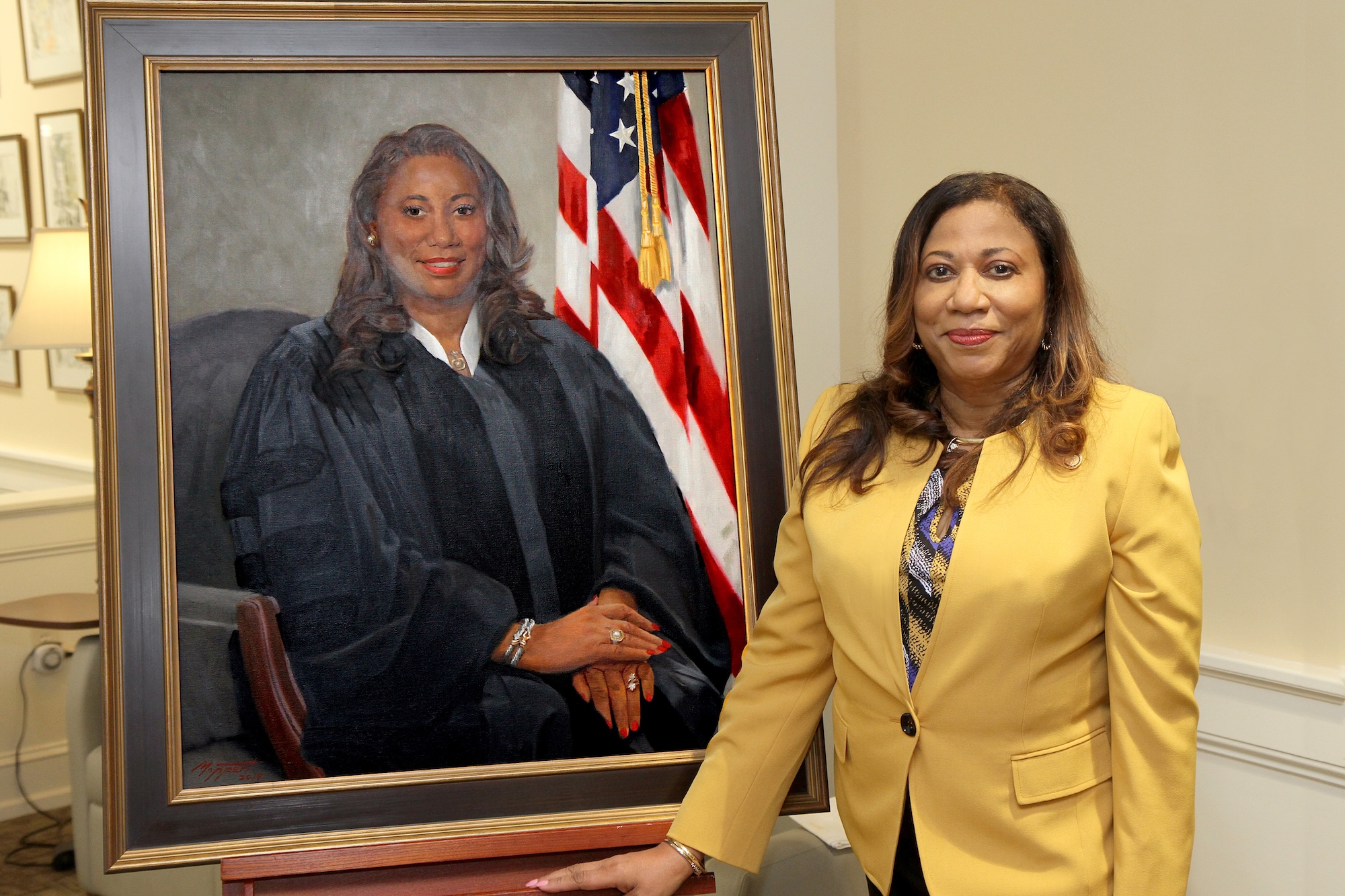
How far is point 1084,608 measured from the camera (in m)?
1.47

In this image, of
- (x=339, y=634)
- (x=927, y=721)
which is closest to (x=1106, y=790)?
(x=927, y=721)

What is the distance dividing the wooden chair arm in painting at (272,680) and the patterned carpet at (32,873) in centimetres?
241

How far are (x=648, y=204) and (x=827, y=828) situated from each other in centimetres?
138

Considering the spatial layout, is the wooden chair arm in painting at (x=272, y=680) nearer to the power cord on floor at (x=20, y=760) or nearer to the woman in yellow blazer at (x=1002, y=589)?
the woman in yellow blazer at (x=1002, y=589)

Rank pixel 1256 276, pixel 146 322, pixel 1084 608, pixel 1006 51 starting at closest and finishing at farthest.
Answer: pixel 1084 608 → pixel 146 322 → pixel 1256 276 → pixel 1006 51

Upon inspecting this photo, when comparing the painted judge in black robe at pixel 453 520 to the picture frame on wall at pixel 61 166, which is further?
the picture frame on wall at pixel 61 166

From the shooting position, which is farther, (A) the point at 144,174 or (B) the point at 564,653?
(B) the point at 564,653

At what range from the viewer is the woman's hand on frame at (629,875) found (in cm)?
167

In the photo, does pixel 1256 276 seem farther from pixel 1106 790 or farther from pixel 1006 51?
pixel 1106 790

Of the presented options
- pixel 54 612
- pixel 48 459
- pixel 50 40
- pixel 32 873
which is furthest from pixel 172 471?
pixel 50 40

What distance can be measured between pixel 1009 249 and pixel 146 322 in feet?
4.15

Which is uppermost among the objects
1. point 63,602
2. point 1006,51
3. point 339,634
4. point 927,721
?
point 1006,51

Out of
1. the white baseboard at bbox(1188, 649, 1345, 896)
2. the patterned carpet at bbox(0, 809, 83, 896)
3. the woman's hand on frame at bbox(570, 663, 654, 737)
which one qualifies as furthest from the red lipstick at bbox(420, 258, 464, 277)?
the patterned carpet at bbox(0, 809, 83, 896)
